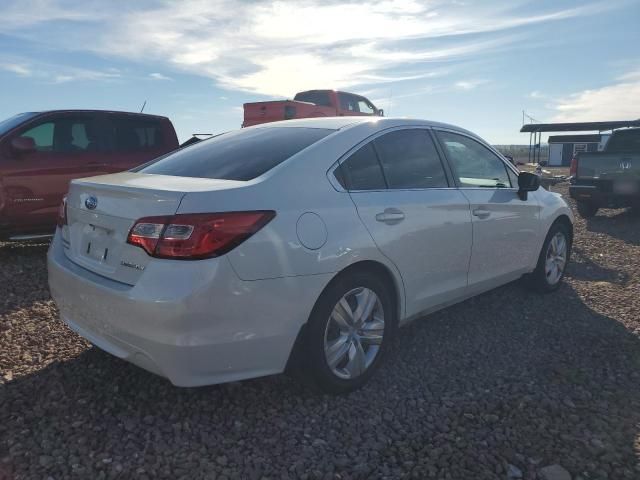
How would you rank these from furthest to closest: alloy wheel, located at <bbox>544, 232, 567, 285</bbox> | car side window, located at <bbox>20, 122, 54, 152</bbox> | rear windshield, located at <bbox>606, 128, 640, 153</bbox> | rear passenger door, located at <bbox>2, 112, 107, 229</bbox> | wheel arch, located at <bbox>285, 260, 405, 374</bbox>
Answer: rear windshield, located at <bbox>606, 128, 640, 153</bbox> < car side window, located at <bbox>20, 122, 54, 152</bbox> < rear passenger door, located at <bbox>2, 112, 107, 229</bbox> < alloy wheel, located at <bbox>544, 232, 567, 285</bbox> < wheel arch, located at <bbox>285, 260, 405, 374</bbox>

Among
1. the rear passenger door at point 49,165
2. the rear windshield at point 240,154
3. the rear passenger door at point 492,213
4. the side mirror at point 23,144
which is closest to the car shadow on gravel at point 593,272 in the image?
the rear passenger door at point 492,213

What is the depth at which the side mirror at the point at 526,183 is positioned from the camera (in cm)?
446

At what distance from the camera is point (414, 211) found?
3350mm

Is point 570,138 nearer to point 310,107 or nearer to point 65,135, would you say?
point 310,107

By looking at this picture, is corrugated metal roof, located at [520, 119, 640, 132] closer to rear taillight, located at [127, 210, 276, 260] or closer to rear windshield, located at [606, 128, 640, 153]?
rear windshield, located at [606, 128, 640, 153]

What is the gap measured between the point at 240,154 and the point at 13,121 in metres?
4.87

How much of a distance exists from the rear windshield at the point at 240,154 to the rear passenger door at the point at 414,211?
0.35 m

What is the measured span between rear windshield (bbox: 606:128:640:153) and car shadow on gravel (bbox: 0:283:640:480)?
7726 mm

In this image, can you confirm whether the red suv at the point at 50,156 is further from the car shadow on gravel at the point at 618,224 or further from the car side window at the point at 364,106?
the car side window at the point at 364,106

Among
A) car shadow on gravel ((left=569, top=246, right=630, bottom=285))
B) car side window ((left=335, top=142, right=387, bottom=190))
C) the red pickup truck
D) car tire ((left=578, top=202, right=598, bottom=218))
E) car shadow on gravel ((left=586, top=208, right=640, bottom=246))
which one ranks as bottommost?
car shadow on gravel ((left=569, top=246, right=630, bottom=285))

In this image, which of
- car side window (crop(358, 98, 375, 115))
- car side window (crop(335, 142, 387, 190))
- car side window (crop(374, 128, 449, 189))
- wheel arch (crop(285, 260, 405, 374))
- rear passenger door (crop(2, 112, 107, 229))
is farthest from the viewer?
car side window (crop(358, 98, 375, 115))

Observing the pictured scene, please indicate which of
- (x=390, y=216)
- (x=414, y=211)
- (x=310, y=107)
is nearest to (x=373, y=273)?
(x=390, y=216)

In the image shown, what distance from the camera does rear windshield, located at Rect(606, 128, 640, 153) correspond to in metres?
10.1

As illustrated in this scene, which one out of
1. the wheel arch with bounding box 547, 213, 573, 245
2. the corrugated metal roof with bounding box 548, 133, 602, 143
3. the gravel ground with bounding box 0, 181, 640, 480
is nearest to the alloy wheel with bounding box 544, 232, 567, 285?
the wheel arch with bounding box 547, 213, 573, 245
